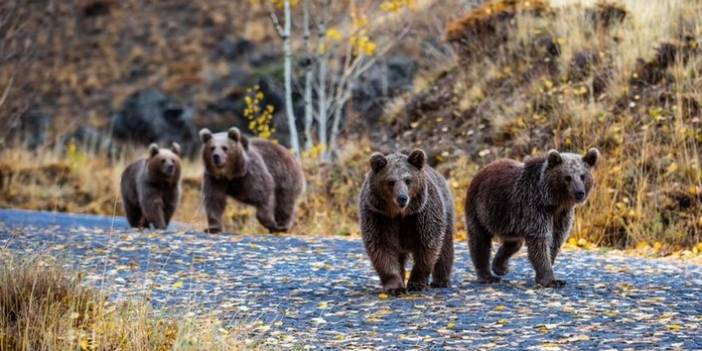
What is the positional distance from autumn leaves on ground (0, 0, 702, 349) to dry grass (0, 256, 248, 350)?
9.06 ft

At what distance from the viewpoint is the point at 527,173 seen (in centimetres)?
883

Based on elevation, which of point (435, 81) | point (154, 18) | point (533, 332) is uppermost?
point (154, 18)

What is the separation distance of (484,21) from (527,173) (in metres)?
10.7

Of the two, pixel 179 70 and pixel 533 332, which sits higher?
pixel 179 70

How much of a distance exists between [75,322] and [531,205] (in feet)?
12.4

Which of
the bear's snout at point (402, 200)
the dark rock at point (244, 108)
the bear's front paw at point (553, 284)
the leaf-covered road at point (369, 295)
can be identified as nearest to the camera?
the leaf-covered road at point (369, 295)

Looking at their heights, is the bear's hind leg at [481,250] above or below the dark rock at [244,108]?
below

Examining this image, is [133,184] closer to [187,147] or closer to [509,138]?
[509,138]

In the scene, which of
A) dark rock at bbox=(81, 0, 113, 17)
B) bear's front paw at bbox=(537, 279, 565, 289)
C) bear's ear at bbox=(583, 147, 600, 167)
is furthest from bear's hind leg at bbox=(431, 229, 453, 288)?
dark rock at bbox=(81, 0, 113, 17)

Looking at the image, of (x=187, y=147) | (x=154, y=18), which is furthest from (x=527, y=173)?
(x=154, y=18)

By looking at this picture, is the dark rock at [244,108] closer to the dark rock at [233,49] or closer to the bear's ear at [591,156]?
the dark rock at [233,49]

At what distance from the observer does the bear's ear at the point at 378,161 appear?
313 inches

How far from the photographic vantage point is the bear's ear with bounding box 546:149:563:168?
338 inches

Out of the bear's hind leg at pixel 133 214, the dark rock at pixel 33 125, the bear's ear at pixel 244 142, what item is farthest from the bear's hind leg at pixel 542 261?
the dark rock at pixel 33 125
